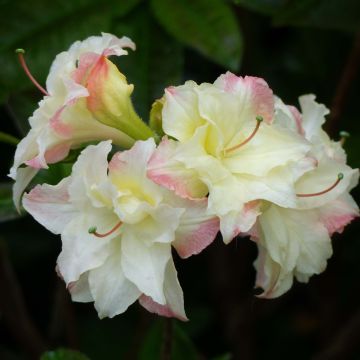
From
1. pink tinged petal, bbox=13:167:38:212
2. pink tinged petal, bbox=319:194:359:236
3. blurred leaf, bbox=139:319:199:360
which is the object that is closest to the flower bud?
pink tinged petal, bbox=13:167:38:212

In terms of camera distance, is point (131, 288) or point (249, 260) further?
point (249, 260)

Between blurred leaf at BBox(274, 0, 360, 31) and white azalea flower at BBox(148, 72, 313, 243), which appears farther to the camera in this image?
blurred leaf at BBox(274, 0, 360, 31)

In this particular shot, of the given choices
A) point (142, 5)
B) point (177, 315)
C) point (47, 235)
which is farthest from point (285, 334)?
point (177, 315)

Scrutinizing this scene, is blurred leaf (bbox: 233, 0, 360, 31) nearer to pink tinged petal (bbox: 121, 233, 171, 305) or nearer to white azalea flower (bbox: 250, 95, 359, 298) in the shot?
white azalea flower (bbox: 250, 95, 359, 298)

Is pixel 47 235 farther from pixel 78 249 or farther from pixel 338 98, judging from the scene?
pixel 78 249

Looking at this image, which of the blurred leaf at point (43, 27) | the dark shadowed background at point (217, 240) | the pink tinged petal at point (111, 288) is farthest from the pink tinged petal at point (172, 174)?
the blurred leaf at point (43, 27)

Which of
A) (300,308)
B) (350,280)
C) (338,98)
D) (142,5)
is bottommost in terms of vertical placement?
(300,308)

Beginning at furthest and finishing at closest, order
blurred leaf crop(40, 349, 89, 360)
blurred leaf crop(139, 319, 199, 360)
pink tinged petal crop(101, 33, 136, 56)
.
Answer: blurred leaf crop(139, 319, 199, 360)
blurred leaf crop(40, 349, 89, 360)
pink tinged petal crop(101, 33, 136, 56)

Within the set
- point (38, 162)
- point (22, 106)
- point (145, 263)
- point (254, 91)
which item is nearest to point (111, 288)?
point (145, 263)
